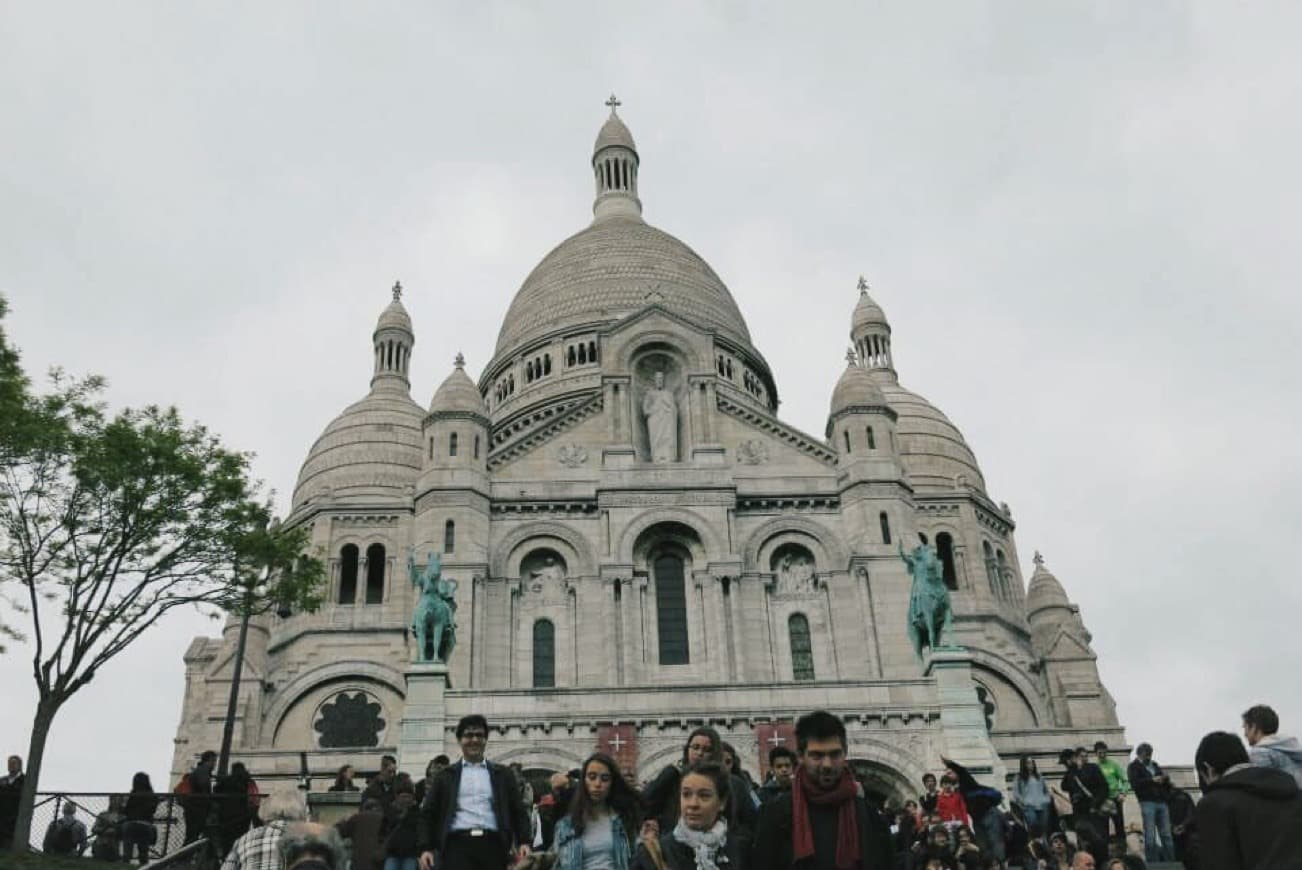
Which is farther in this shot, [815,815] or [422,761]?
[422,761]

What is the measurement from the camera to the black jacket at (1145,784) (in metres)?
18.4

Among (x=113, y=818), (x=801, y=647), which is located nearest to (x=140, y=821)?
(x=113, y=818)

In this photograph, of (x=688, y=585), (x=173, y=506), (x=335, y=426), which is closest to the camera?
(x=173, y=506)

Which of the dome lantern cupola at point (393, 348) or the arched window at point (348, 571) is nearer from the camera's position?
the arched window at point (348, 571)

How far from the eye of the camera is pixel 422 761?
2891 cm

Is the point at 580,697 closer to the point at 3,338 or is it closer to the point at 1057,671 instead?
the point at 3,338

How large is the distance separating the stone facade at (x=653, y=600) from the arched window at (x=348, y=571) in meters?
0.08

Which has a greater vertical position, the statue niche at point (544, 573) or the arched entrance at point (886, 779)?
the statue niche at point (544, 573)

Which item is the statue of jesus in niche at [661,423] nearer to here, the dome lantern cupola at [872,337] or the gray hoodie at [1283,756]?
the dome lantern cupola at [872,337]

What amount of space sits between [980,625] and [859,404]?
33.4ft

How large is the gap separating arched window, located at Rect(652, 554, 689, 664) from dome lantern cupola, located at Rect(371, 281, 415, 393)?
21.2 meters

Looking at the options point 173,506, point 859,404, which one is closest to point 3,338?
point 173,506

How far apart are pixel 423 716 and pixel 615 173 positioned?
145 ft

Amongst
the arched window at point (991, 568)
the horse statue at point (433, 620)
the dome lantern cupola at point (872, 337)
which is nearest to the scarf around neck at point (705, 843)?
the horse statue at point (433, 620)
